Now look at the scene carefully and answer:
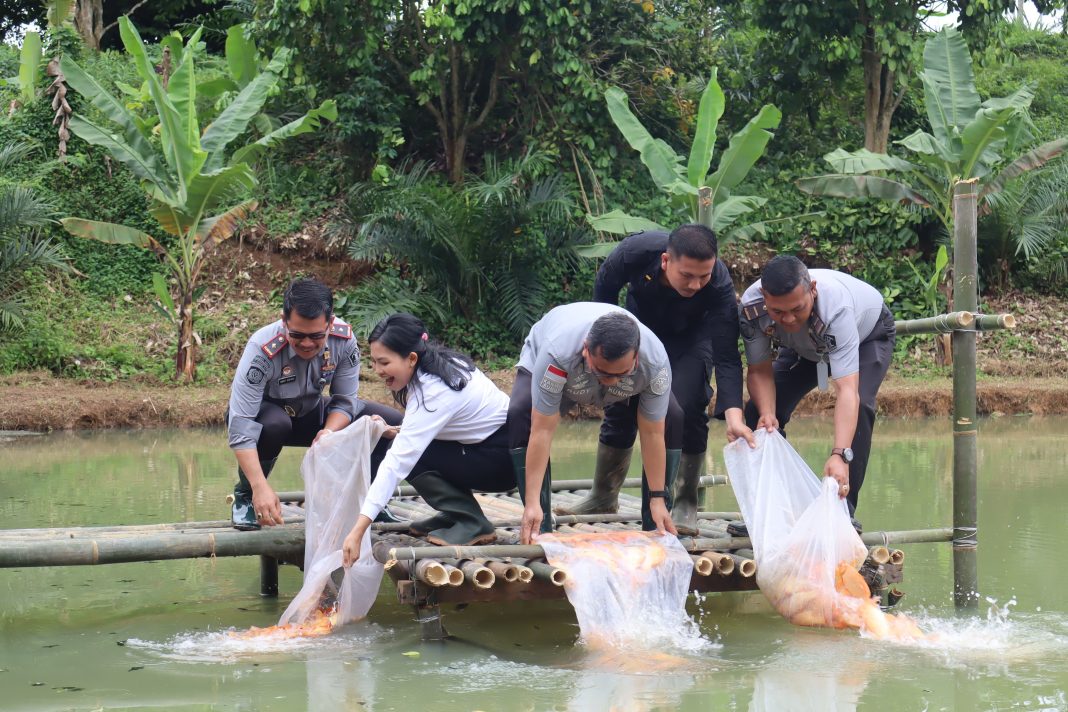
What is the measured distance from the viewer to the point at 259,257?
13438 mm

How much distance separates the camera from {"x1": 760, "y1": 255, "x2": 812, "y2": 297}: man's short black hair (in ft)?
12.7

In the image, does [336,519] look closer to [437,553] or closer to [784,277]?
[437,553]

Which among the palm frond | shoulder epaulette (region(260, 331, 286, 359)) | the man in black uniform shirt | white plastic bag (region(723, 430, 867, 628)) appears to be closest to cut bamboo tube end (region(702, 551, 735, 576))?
white plastic bag (region(723, 430, 867, 628))

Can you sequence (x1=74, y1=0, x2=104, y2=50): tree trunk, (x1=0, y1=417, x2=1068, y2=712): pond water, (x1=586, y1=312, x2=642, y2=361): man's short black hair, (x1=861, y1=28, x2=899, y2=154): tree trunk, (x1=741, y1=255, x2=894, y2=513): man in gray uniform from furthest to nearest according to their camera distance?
(x1=74, y1=0, x2=104, y2=50): tree trunk → (x1=861, y1=28, x2=899, y2=154): tree trunk → (x1=741, y1=255, x2=894, y2=513): man in gray uniform → (x1=586, y1=312, x2=642, y2=361): man's short black hair → (x1=0, y1=417, x2=1068, y2=712): pond water

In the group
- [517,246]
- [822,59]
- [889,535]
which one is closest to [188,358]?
[517,246]

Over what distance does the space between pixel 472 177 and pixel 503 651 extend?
10082 millimetres

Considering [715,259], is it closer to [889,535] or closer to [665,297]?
[665,297]

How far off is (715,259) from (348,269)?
380 inches

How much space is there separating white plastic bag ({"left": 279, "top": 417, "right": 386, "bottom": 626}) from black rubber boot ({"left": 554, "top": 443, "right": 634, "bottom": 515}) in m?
0.98

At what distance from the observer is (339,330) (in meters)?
4.43

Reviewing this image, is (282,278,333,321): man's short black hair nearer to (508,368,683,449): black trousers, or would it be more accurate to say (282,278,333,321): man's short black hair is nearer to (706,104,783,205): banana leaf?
(508,368,683,449): black trousers

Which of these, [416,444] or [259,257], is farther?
[259,257]

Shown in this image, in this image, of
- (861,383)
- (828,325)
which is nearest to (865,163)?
(861,383)

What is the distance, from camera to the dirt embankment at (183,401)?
1005cm
